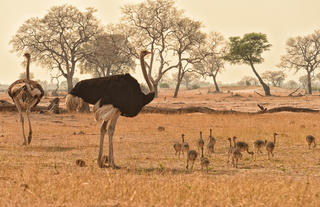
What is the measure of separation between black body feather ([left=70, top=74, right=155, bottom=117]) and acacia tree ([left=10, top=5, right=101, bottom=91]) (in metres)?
51.7

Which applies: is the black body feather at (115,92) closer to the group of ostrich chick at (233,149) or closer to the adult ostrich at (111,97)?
the adult ostrich at (111,97)

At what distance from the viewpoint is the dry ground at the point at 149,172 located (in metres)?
7.06

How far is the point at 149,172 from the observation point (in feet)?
32.6

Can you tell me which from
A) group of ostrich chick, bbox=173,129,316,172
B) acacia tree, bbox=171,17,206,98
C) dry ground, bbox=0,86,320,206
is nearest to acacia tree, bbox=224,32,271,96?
acacia tree, bbox=171,17,206,98

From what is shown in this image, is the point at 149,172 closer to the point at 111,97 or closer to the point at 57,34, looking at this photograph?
the point at 111,97

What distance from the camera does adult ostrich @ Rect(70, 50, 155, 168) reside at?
10773 millimetres

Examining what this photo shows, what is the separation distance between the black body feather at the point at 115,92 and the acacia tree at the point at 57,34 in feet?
170

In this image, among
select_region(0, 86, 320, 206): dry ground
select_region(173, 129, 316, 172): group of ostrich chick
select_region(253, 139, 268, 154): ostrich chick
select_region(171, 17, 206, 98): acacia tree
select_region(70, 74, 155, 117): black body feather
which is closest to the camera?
select_region(0, 86, 320, 206): dry ground

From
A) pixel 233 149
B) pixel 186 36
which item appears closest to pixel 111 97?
pixel 233 149

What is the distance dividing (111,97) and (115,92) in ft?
0.50

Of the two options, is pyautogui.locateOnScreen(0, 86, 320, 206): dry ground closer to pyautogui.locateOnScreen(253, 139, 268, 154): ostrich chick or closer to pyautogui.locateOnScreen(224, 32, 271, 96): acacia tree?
pyautogui.locateOnScreen(253, 139, 268, 154): ostrich chick

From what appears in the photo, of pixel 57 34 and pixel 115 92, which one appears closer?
pixel 115 92

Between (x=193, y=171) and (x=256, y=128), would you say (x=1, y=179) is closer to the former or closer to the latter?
(x=193, y=171)

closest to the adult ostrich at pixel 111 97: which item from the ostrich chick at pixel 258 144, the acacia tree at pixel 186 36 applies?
the ostrich chick at pixel 258 144
